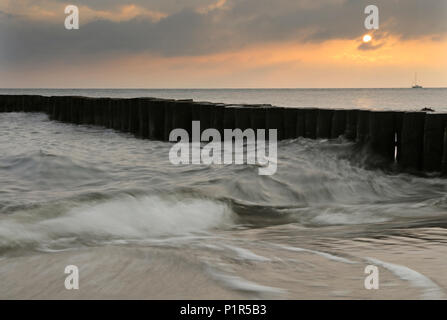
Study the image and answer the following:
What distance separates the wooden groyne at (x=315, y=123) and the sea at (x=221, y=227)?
0.22m

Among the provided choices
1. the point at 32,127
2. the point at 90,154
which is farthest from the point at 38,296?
the point at 32,127

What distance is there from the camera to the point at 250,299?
2.67 m

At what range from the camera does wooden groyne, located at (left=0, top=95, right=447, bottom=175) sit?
23.7ft

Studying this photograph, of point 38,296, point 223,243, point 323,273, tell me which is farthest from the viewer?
point 223,243

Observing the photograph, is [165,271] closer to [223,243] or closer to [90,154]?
[223,243]

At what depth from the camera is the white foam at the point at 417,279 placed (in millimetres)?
2643

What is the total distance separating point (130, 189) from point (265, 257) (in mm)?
3079

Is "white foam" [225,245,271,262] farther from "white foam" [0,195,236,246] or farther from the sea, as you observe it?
"white foam" [0,195,236,246]

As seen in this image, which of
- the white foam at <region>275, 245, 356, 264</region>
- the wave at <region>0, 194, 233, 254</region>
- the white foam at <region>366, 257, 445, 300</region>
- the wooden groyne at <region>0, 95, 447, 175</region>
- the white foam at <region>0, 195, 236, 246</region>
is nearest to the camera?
the white foam at <region>366, 257, 445, 300</region>

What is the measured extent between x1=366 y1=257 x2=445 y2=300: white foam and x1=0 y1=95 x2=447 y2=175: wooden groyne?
4364 mm

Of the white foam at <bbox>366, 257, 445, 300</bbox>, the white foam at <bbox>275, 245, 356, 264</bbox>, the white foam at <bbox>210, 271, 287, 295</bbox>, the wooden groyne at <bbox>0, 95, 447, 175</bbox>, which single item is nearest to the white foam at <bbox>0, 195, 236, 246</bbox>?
the white foam at <bbox>275, 245, 356, 264</bbox>

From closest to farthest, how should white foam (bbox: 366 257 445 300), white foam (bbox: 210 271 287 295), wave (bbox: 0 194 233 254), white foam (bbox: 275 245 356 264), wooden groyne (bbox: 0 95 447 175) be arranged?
1. white foam (bbox: 366 257 445 300)
2. white foam (bbox: 210 271 287 295)
3. white foam (bbox: 275 245 356 264)
4. wave (bbox: 0 194 233 254)
5. wooden groyne (bbox: 0 95 447 175)

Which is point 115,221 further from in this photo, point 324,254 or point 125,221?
point 324,254

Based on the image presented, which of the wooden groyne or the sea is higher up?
the wooden groyne
